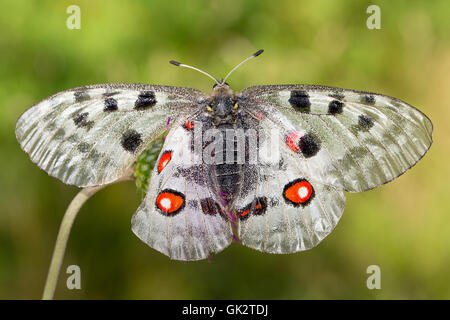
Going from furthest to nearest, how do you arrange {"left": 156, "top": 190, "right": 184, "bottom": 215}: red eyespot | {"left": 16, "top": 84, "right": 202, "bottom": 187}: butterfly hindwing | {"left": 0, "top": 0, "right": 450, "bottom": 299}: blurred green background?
{"left": 0, "top": 0, "right": 450, "bottom": 299}: blurred green background → {"left": 156, "top": 190, "right": 184, "bottom": 215}: red eyespot → {"left": 16, "top": 84, "right": 202, "bottom": 187}: butterfly hindwing

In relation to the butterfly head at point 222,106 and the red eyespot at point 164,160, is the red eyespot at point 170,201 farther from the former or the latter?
the butterfly head at point 222,106

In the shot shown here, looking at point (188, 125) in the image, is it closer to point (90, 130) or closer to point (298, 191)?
point (90, 130)

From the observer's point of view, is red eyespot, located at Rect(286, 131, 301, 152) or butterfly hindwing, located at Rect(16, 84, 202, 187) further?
red eyespot, located at Rect(286, 131, 301, 152)

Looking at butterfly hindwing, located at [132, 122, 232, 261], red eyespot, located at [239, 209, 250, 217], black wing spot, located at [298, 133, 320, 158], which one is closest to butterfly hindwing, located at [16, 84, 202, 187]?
butterfly hindwing, located at [132, 122, 232, 261]

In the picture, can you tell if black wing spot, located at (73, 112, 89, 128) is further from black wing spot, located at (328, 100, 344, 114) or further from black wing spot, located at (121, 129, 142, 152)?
black wing spot, located at (328, 100, 344, 114)

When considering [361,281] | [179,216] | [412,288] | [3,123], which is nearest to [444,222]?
[412,288]

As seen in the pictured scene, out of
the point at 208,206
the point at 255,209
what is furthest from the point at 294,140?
the point at 208,206

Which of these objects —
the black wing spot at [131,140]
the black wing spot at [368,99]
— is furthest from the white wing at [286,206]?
the black wing spot at [131,140]
